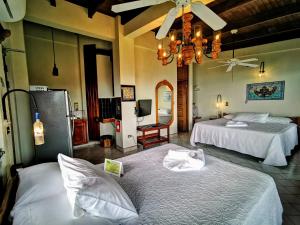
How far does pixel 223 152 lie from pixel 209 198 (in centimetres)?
288

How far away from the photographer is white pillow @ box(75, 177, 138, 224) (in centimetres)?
84

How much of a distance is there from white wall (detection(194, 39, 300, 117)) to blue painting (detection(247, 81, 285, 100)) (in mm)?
105

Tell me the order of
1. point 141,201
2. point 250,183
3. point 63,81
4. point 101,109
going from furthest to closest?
point 63,81
point 101,109
point 250,183
point 141,201

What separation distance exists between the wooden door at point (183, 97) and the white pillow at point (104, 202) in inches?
197

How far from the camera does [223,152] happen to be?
3.61 m

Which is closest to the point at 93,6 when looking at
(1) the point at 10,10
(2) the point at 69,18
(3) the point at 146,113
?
(2) the point at 69,18

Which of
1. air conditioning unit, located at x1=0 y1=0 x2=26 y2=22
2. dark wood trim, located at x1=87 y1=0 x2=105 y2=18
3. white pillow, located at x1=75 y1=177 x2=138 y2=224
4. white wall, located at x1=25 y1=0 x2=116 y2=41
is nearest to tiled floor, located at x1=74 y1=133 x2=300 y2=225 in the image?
white pillow, located at x1=75 y1=177 x2=138 y2=224

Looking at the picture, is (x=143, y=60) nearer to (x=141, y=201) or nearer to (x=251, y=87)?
(x=251, y=87)

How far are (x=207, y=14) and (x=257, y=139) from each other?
2640mm

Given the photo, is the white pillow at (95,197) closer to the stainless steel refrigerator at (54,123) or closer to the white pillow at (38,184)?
the white pillow at (38,184)

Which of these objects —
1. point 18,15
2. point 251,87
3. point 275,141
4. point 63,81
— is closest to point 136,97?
point 63,81

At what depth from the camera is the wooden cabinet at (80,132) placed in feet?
13.8

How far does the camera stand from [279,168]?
8.89 ft

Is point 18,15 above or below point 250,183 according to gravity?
above
